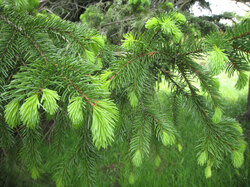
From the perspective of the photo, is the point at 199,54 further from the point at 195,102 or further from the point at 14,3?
the point at 14,3

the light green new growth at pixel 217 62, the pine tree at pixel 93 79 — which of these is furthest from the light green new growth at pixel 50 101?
the light green new growth at pixel 217 62

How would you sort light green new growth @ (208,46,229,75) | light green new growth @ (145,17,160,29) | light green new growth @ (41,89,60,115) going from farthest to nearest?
1. light green new growth @ (145,17,160,29)
2. light green new growth @ (208,46,229,75)
3. light green new growth @ (41,89,60,115)

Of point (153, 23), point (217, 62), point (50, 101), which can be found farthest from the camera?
point (153, 23)

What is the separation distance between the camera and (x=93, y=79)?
51 centimetres

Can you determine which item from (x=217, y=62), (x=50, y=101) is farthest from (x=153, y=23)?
(x=50, y=101)

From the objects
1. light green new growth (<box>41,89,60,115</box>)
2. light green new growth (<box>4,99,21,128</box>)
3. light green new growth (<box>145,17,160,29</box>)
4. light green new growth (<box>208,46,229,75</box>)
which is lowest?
light green new growth (<box>4,99,21,128</box>)

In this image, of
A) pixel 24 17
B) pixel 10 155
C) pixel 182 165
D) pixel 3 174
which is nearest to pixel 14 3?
pixel 24 17

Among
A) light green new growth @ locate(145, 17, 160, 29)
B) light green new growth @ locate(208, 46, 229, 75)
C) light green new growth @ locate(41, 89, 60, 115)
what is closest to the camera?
light green new growth @ locate(41, 89, 60, 115)

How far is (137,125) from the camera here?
0.87m

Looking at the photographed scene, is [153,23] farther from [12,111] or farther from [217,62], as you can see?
[12,111]

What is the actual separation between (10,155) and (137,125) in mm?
696

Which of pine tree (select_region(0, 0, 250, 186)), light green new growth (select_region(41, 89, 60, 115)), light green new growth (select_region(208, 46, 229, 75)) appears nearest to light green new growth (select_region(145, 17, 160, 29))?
pine tree (select_region(0, 0, 250, 186))

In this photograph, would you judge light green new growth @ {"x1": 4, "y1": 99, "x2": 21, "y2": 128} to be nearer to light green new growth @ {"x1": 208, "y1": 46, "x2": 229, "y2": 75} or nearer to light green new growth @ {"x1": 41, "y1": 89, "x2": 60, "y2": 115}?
light green new growth @ {"x1": 41, "y1": 89, "x2": 60, "y2": 115}

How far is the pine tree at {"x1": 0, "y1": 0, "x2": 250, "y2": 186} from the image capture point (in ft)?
1.50
